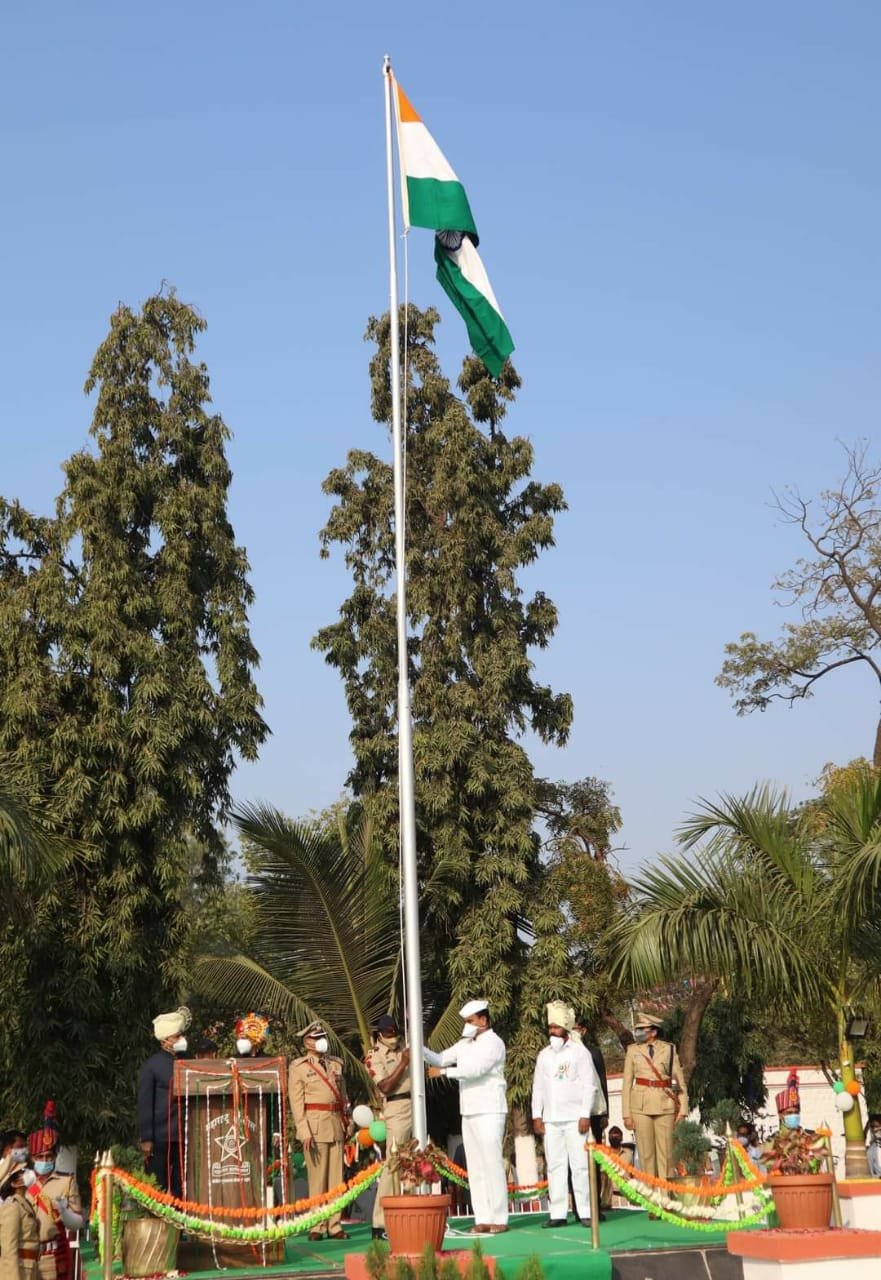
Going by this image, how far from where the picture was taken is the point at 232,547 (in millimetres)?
22547

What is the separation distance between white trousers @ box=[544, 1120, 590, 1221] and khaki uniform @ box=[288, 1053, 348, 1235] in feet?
6.11

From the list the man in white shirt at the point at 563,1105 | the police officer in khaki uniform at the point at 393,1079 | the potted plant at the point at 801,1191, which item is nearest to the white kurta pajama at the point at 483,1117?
the man in white shirt at the point at 563,1105

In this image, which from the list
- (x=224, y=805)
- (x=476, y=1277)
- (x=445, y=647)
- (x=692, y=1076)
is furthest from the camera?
(x=692, y=1076)

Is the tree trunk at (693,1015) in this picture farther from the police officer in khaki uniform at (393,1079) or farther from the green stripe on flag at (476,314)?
the green stripe on flag at (476,314)

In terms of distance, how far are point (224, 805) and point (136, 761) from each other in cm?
176

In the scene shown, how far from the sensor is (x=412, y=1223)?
342 inches

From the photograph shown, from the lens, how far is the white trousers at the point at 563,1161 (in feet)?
38.2

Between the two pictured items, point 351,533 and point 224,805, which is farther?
point 351,533

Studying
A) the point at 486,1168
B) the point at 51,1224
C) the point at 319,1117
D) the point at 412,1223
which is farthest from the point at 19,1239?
the point at 319,1117

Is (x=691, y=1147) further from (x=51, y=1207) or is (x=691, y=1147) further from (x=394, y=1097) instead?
(x=51, y=1207)

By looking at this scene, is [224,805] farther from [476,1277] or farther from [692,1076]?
[476,1277]

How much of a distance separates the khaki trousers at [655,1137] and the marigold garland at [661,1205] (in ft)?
4.55

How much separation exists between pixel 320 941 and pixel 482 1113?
33.0ft

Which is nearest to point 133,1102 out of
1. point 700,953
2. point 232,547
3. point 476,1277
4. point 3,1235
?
point 232,547
